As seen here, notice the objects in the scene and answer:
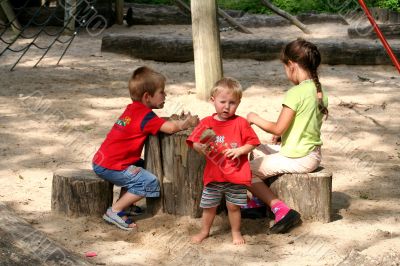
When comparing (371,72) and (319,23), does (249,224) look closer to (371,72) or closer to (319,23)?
(371,72)

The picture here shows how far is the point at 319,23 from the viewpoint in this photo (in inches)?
589

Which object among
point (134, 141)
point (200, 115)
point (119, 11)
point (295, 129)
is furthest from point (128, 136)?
point (119, 11)

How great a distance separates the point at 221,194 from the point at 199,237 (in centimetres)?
Answer: 29

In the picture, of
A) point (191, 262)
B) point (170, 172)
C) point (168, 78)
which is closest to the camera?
point (191, 262)

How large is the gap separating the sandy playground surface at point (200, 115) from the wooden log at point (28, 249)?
415 mm

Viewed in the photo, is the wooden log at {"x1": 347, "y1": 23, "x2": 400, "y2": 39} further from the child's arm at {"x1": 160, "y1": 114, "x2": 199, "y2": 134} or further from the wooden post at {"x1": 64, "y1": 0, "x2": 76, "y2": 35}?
the child's arm at {"x1": 160, "y1": 114, "x2": 199, "y2": 134}

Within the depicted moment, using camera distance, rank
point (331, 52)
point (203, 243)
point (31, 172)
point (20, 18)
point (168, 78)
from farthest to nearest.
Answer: point (20, 18), point (331, 52), point (168, 78), point (31, 172), point (203, 243)

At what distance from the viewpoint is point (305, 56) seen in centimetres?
495

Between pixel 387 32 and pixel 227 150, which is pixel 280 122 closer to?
pixel 227 150

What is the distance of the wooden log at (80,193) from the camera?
16.5ft

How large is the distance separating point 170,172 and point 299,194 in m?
0.83

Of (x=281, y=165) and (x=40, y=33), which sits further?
(x=40, y=33)

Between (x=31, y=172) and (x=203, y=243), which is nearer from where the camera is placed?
(x=203, y=243)

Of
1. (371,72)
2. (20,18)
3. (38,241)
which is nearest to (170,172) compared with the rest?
(38,241)
